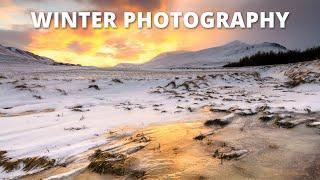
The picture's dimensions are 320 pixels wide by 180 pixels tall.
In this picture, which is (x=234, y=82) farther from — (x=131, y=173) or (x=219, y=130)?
(x=131, y=173)

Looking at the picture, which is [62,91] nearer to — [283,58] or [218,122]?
[218,122]

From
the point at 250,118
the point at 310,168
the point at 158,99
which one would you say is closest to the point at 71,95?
the point at 158,99

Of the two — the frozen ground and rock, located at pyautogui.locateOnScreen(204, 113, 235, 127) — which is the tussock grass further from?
rock, located at pyautogui.locateOnScreen(204, 113, 235, 127)

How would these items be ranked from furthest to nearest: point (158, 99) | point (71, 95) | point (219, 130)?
point (71, 95), point (158, 99), point (219, 130)

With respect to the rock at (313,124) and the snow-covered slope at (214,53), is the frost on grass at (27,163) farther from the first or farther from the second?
the snow-covered slope at (214,53)

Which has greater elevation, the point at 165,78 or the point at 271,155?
the point at 165,78

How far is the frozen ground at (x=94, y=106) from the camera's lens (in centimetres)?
707

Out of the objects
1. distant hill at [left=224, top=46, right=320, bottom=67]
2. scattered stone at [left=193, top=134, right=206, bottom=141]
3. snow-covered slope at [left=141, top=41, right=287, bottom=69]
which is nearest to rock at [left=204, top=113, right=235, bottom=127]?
scattered stone at [left=193, top=134, right=206, bottom=141]

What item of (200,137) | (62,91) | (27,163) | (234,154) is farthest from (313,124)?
(62,91)

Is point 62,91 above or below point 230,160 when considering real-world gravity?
above

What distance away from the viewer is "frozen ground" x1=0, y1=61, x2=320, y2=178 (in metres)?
7.07

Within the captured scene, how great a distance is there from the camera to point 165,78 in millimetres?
17766

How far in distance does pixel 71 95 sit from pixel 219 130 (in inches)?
290

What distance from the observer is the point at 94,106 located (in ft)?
37.0
